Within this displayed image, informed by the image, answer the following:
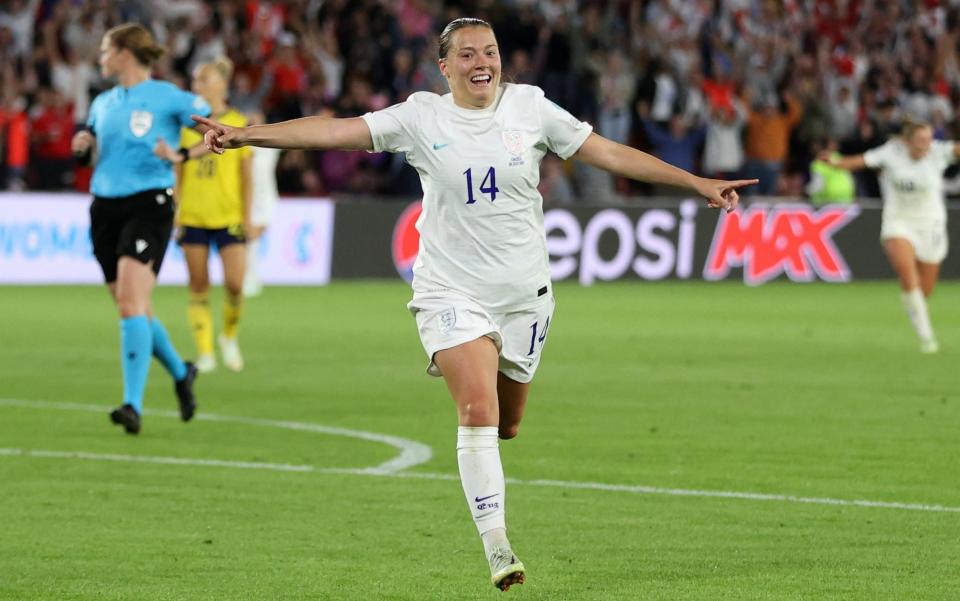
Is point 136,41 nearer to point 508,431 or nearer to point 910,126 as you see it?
point 508,431

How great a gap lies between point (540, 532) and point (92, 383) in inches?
282

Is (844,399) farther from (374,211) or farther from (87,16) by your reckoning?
(87,16)

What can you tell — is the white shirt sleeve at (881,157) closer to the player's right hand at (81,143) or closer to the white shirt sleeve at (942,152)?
the white shirt sleeve at (942,152)

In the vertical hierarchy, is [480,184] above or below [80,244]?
above

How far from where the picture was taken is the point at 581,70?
29453 mm

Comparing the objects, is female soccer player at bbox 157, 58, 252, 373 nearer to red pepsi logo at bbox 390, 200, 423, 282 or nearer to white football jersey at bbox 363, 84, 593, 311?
white football jersey at bbox 363, 84, 593, 311

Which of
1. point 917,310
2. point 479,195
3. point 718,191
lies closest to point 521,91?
point 479,195

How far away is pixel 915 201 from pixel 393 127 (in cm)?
1224

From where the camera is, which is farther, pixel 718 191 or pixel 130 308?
pixel 130 308

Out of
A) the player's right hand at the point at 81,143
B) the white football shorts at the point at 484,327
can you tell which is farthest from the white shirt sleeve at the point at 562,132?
the player's right hand at the point at 81,143

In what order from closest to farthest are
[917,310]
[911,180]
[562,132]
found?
[562,132] → [917,310] → [911,180]

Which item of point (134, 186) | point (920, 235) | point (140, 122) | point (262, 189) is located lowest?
point (262, 189)

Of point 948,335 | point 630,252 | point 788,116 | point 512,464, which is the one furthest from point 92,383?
point 788,116

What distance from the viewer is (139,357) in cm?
1156
